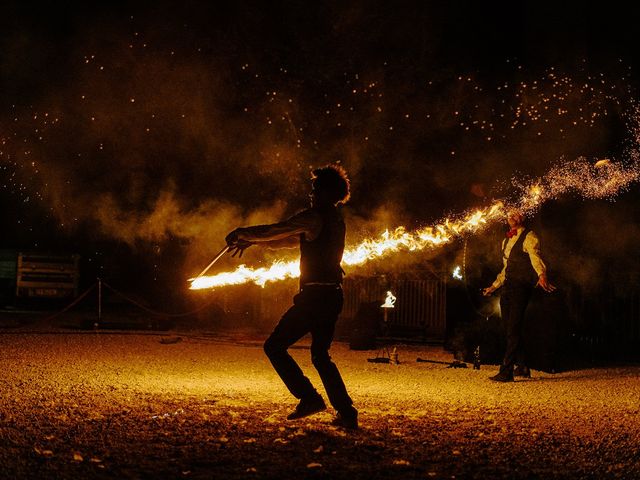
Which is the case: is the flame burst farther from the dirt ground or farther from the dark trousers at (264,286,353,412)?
the dark trousers at (264,286,353,412)

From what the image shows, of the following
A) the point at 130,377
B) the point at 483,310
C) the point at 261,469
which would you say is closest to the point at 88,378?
the point at 130,377

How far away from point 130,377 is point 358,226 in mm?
12587

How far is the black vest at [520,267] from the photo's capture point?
8516 mm

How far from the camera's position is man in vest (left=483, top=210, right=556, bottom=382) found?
8352mm

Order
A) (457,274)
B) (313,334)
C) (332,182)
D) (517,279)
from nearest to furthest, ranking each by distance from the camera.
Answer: (313,334) → (332,182) → (517,279) → (457,274)

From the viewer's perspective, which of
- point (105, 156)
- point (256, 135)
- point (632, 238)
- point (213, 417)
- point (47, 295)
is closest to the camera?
point (213, 417)

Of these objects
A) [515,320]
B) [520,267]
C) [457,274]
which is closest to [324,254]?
[515,320]

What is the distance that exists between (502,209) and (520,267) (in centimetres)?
801

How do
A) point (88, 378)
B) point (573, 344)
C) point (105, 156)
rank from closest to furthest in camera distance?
point (88, 378) → point (573, 344) → point (105, 156)

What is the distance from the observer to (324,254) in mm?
5324

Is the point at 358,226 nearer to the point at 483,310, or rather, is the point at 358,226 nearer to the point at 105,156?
the point at 483,310

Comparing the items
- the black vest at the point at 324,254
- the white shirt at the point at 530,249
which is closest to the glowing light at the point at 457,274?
the white shirt at the point at 530,249

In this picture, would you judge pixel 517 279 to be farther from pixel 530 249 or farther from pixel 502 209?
pixel 502 209

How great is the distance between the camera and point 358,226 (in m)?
19.9
